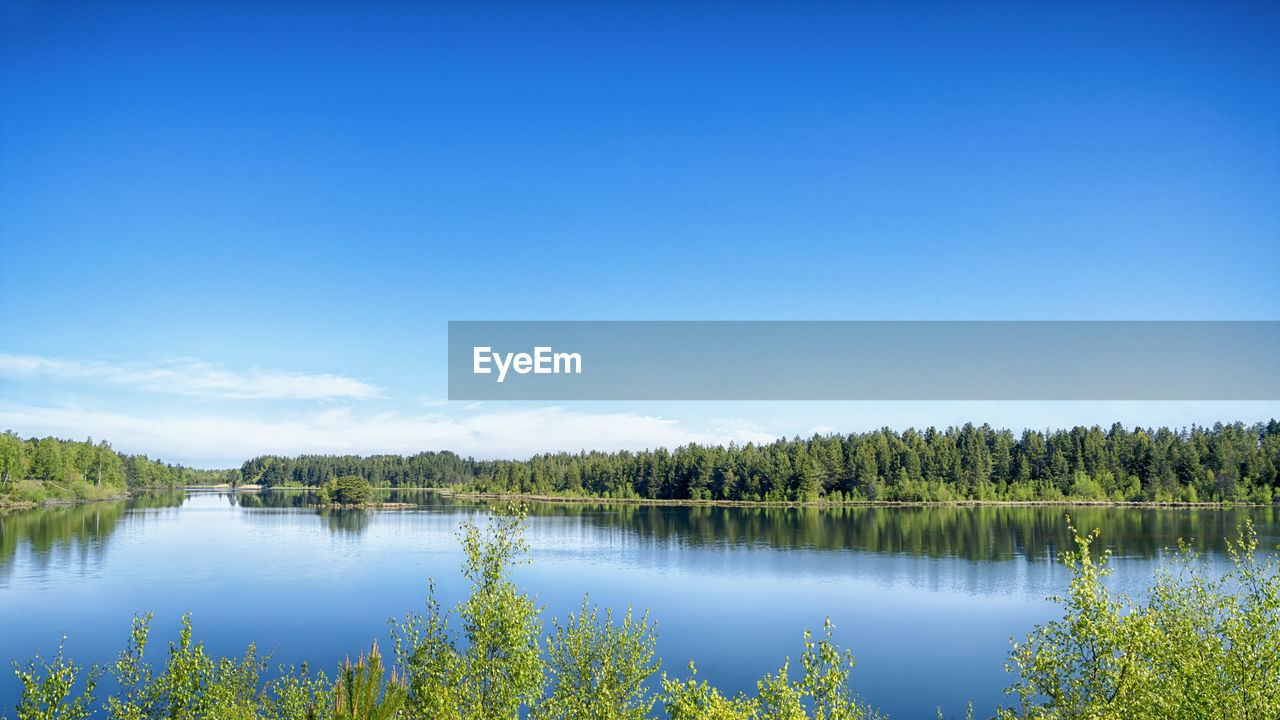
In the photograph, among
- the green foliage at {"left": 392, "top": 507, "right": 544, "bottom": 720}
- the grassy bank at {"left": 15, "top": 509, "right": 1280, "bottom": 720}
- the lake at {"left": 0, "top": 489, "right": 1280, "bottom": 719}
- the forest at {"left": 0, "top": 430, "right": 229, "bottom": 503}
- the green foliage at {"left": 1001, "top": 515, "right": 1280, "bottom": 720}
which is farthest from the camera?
the forest at {"left": 0, "top": 430, "right": 229, "bottom": 503}

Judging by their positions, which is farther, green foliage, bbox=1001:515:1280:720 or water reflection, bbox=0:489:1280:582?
water reflection, bbox=0:489:1280:582

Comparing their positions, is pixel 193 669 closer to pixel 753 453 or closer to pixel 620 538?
pixel 620 538

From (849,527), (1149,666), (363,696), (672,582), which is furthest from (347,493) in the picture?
(1149,666)

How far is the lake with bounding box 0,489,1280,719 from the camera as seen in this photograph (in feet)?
159

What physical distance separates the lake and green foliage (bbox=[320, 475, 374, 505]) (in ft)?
120

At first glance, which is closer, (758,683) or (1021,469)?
(758,683)

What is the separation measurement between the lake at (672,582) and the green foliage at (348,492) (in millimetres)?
36434

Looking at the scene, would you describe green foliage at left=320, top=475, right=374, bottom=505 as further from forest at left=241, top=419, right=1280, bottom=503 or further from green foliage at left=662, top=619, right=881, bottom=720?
green foliage at left=662, top=619, right=881, bottom=720

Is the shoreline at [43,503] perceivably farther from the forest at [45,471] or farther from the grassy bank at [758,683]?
the grassy bank at [758,683]

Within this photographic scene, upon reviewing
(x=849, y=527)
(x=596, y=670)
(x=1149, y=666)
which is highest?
(x=1149, y=666)

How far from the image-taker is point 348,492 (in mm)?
174500

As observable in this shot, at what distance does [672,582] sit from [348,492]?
394 ft

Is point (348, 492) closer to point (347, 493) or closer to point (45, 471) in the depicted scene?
point (347, 493)

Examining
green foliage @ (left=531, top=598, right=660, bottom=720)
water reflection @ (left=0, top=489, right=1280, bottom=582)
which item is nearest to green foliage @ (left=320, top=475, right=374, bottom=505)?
water reflection @ (left=0, top=489, right=1280, bottom=582)
